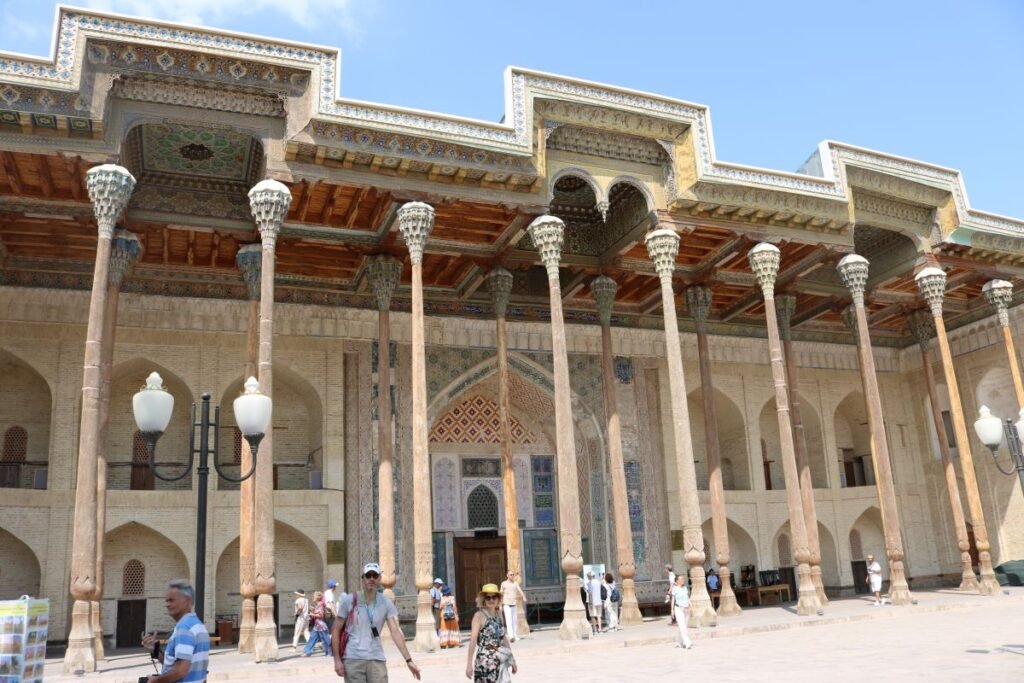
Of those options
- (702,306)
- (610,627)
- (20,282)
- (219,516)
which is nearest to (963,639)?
(610,627)

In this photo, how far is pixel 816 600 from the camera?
1396cm

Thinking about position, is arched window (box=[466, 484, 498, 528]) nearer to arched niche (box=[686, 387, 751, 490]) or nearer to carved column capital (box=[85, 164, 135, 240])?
arched niche (box=[686, 387, 751, 490])

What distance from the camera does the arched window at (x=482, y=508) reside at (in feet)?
59.4

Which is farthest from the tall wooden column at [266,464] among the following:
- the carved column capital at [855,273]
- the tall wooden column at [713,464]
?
the carved column capital at [855,273]

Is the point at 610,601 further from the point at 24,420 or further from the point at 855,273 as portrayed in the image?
the point at 24,420

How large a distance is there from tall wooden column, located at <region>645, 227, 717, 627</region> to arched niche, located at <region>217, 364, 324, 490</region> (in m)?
6.79

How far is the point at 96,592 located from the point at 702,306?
449 inches

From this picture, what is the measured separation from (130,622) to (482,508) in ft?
22.0

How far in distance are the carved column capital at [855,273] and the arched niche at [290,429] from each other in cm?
984

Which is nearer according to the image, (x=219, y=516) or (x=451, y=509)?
(x=219, y=516)

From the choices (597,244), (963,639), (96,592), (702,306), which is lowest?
(963,639)

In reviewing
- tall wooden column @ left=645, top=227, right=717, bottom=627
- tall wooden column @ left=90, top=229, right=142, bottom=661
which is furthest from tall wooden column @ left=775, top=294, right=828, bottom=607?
tall wooden column @ left=90, top=229, right=142, bottom=661

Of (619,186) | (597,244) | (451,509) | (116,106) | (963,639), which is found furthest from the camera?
(451,509)

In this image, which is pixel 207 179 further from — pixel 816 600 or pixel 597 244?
pixel 816 600
